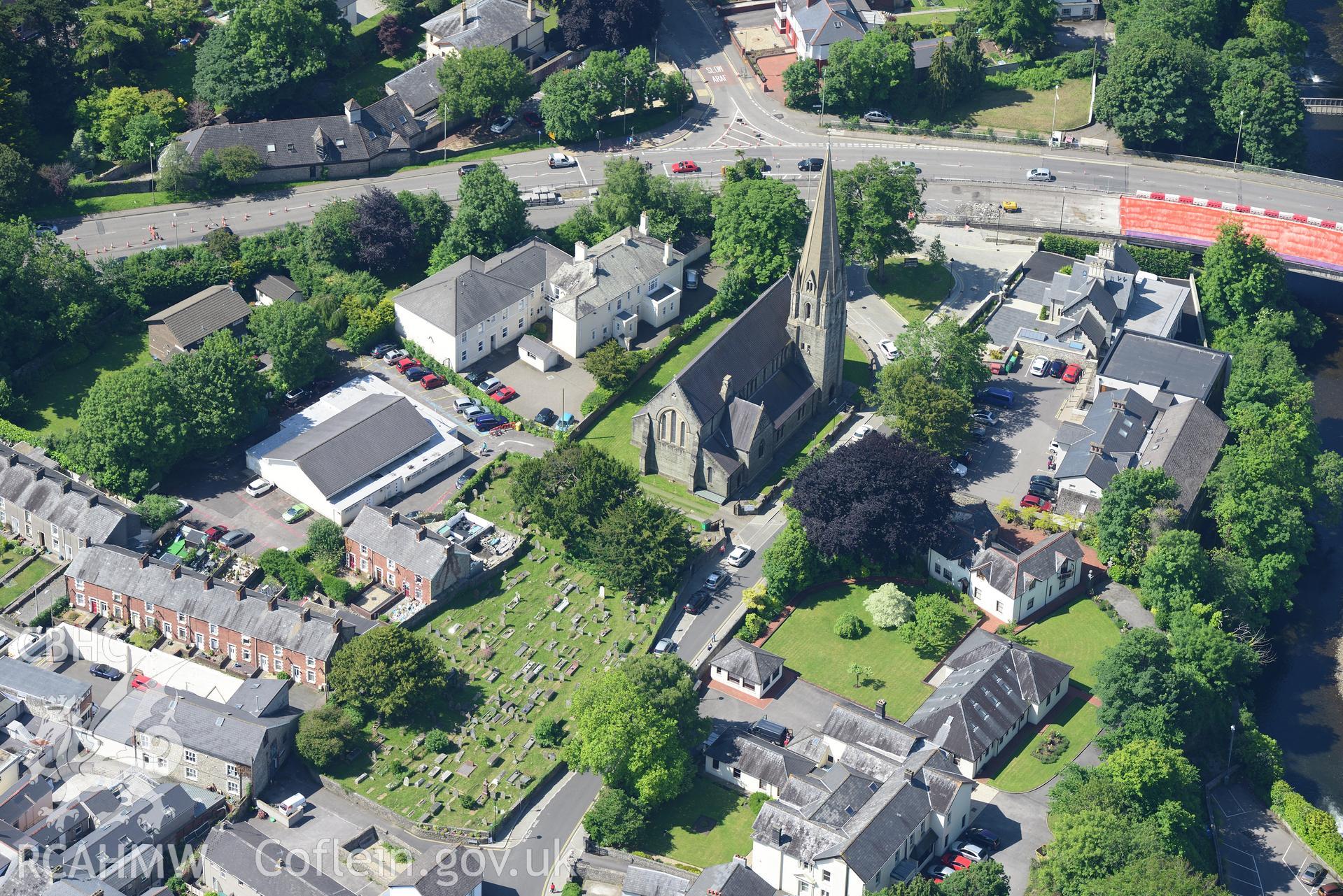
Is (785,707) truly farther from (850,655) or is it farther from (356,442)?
(356,442)

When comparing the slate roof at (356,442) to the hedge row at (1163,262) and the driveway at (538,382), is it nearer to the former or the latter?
the driveway at (538,382)

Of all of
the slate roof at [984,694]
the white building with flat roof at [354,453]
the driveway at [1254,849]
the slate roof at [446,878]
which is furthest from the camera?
the white building with flat roof at [354,453]

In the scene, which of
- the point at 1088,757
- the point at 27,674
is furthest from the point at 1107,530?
the point at 27,674

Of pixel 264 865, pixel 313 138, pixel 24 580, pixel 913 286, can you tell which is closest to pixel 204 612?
pixel 24 580

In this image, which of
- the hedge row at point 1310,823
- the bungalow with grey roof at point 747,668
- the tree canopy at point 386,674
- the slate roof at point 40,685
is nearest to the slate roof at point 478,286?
the tree canopy at point 386,674

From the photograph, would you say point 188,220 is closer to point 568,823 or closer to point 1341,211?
point 568,823
